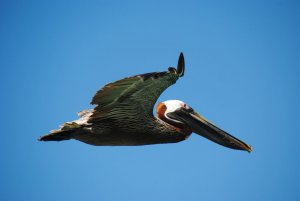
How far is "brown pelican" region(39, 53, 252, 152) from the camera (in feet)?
32.5

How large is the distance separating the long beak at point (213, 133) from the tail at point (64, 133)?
263cm

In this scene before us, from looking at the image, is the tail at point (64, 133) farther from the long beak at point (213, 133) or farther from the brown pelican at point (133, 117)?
the long beak at point (213, 133)

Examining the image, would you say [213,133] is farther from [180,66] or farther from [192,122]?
[180,66]

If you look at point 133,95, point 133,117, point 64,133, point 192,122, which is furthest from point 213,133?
point 64,133

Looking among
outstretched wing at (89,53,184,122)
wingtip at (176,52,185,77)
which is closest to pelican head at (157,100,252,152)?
outstretched wing at (89,53,184,122)

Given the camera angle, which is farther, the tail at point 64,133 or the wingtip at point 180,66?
the tail at point 64,133

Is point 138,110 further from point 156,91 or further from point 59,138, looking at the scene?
point 59,138

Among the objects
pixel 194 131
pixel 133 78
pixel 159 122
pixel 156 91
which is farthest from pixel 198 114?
pixel 133 78

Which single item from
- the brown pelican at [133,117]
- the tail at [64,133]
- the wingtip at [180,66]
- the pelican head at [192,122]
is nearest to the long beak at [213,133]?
the pelican head at [192,122]

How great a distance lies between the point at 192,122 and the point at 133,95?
2313 millimetres

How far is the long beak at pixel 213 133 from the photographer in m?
12.1

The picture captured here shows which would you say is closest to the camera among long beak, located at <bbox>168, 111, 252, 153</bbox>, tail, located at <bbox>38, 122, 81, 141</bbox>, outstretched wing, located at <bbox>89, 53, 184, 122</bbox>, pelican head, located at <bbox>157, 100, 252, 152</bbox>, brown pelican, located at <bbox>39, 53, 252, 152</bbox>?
outstretched wing, located at <bbox>89, 53, 184, 122</bbox>

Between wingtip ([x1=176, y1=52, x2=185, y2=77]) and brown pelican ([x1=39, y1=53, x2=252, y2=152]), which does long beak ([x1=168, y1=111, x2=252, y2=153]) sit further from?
wingtip ([x1=176, y1=52, x2=185, y2=77])

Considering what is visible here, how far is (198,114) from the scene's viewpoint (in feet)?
40.3
